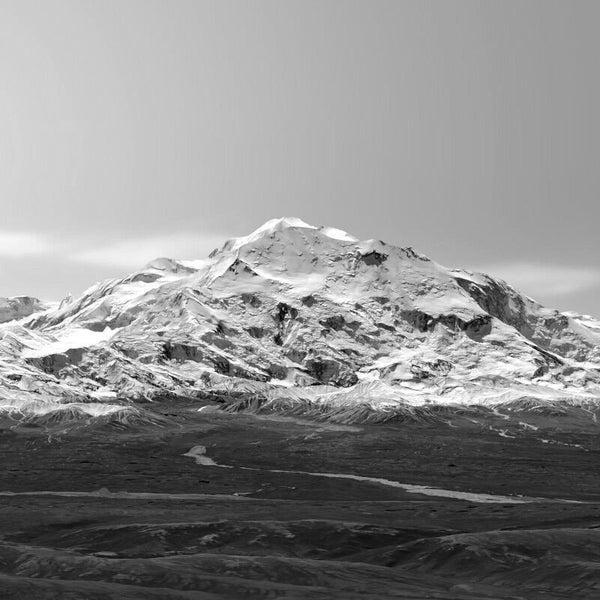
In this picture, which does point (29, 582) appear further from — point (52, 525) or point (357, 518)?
point (357, 518)

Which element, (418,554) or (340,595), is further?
(418,554)

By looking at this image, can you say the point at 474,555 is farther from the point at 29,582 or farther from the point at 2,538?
the point at 2,538

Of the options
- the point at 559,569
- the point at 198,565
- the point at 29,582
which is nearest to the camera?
the point at 29,582

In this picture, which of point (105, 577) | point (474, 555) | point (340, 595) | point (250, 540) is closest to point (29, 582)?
point (105, 577)

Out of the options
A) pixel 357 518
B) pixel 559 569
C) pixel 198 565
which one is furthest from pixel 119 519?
pixel 559 569

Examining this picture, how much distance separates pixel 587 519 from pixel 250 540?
8341cm

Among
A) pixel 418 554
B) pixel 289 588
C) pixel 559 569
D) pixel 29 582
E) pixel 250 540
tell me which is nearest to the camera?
pixel 29 582

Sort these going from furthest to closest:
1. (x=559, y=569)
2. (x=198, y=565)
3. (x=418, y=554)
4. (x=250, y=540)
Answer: (x=250, y=540)
(x=418, y=554)
(x=559, y=569)
(x=198, y=565)

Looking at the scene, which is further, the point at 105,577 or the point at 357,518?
the point at 357,518

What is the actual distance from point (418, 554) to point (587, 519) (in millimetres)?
63684

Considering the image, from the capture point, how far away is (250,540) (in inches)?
6540

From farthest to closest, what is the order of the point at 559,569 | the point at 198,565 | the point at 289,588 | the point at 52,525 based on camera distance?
the point at 52,525 → the point at 559,569 → the point at 198,565 → the point at 289,588

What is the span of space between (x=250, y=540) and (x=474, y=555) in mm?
44904

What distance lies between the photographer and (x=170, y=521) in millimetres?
188750
